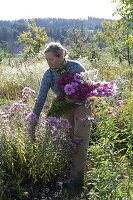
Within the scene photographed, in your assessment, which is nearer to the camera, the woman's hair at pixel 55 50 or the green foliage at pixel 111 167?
the green foliage at pixel 111 167

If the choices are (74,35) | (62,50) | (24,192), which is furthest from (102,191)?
(74,35)

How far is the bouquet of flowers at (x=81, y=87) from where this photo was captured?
12.8ft

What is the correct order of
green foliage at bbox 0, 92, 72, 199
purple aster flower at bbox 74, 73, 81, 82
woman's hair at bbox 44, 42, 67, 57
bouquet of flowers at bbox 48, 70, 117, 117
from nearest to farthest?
1. bouquet of flowers at bbox 48, 70, 117, 117
2. purple aster flower at bbox 74, 73, 81, 82
3. green foliage at bbox 0, 92, 72, 199
4. woman's hair at bbox 44, 42, 67, 57

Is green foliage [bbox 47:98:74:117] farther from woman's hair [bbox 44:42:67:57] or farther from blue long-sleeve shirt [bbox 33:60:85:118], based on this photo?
woman's hair [bbox 44:42:67:57]

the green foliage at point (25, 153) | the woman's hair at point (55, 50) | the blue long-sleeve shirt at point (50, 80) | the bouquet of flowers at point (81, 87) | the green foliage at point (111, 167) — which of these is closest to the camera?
the green foliage at point (111, 167)

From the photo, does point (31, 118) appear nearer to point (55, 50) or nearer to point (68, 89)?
point (68, 89)

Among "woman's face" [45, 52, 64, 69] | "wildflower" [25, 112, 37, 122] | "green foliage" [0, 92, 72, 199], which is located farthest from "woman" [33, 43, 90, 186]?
"wildflower" [25, 112, 37, 122]

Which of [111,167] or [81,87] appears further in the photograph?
[81,87]

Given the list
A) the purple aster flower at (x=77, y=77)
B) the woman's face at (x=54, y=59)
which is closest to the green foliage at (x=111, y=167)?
the purple aster flower at (x=77, y=77)

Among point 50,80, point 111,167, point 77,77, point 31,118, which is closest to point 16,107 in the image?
point 31,118

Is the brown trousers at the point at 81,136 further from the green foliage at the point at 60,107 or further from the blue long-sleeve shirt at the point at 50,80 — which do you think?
the blue long-sleeve shirt at the point at 50,80

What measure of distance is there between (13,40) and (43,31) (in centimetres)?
9970

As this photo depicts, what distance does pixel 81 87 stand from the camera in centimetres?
399

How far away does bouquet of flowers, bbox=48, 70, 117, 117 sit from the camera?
3891 millimetres
